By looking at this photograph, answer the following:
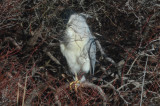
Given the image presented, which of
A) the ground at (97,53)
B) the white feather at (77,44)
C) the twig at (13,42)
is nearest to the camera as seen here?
the ground at (97,53)

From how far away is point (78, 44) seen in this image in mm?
3406

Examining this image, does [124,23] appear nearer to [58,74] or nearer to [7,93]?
[58,74]

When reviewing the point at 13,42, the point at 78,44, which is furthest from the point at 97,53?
the point at 13,42

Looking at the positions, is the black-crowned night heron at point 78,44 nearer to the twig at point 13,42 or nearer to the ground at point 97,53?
the ground at point 97,53

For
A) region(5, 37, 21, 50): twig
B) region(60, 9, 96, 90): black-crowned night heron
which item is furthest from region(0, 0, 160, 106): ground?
region(60, 9, 96, 90): black-crowned night heron

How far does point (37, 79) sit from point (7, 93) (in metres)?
0.86

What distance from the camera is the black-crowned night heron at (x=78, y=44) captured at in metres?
3.38

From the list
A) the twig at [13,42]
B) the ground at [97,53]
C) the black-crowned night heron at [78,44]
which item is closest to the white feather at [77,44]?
the black-crowned night heron at [78,44]

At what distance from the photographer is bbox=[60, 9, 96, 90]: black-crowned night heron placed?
11.1 ft

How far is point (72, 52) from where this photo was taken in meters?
3.47

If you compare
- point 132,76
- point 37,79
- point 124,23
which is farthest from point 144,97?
point 37,79

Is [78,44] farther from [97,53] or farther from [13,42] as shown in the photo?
[13,42]

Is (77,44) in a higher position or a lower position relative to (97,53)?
higher

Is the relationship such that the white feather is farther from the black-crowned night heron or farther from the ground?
the ground
